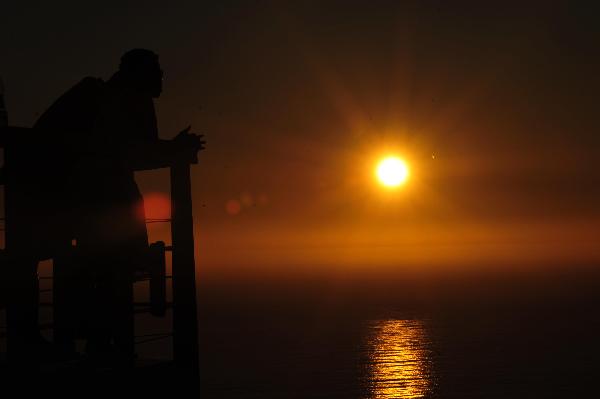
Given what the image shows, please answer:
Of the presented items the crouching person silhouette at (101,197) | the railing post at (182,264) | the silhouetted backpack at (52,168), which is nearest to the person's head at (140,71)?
the crouching person silhouette at (101,197)

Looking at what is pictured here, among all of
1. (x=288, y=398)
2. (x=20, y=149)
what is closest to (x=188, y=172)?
(x=20, y=149)

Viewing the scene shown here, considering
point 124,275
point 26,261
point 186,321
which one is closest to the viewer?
point 26,261

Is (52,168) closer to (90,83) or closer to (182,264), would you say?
(90,83)

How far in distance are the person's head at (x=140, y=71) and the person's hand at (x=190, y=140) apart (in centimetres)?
47

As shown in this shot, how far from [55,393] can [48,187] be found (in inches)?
65.2

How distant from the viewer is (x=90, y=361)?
5672mm

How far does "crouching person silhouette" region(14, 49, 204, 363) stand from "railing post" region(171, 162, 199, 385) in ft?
1.17

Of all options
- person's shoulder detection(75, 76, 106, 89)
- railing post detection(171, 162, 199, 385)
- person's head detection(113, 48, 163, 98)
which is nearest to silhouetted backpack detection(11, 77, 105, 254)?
person's shoulder detection(75, 76, 106, 89)

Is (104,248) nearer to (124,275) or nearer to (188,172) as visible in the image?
(124,275)

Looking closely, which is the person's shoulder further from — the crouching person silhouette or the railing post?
the railing post

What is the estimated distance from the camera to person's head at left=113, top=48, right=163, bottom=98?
5.96 meters

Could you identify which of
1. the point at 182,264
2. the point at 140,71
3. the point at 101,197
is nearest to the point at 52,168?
the point at 101,197

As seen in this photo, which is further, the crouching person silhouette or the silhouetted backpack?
the crouching person silhouette

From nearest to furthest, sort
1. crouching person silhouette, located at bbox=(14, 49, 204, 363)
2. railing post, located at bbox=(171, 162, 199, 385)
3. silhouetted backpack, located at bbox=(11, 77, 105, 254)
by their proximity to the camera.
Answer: silhouetted backpack, located at bbox=(11, 77, 105, 254)
crouching person silhouette, located at bbox=(14, 49, 204, 363)
railing post, located at bbox=(171, 162, 199, 385)
